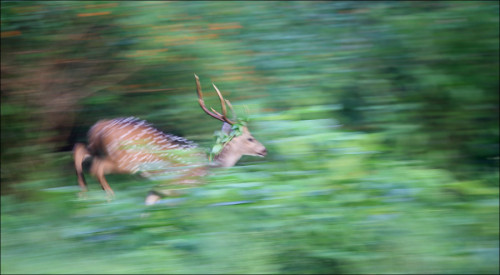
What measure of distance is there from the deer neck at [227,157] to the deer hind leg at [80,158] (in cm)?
110

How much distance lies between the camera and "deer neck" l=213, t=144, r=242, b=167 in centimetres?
449

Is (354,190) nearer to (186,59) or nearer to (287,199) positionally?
(287,199)

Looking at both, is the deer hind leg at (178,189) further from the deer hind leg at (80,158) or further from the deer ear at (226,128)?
the deer hind leg at (80,158)

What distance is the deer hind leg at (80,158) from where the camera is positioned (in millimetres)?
4590

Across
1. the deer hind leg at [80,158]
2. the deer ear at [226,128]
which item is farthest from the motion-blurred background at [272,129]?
the deer ear at [226,128]

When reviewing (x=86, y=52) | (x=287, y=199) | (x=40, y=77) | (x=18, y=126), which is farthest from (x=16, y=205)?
(x=287, y=199)

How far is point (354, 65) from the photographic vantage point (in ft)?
17.8

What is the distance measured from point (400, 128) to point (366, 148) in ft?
3.57

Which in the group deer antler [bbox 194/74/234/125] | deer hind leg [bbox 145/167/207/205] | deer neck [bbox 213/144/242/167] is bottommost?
deer hind leg [bbox 145/167/207/205]

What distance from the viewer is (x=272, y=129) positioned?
423 cm

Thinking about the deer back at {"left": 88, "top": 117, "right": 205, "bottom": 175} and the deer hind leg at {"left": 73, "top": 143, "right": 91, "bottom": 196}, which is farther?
the deer hind leg at {"left": 73, "top": 143, "right": 91, "bottom": 196}

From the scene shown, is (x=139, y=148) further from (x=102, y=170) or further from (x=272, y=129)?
(x=272, y=129)

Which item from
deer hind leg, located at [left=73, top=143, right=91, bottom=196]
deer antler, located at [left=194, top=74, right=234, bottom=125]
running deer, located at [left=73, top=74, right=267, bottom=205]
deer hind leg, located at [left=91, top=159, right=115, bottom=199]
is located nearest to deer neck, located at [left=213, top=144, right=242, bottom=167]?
running deer, located at [left=73, top=74, right=267, bottom=205]

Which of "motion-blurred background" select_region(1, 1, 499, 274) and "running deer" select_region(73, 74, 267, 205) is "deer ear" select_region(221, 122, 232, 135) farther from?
"motion-blurred background" select_region(1, 1, 499, 274)
